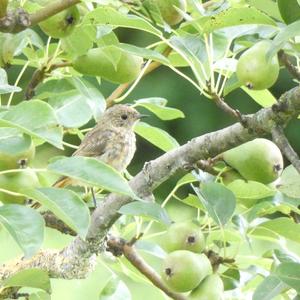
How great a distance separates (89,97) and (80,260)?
0.85ft

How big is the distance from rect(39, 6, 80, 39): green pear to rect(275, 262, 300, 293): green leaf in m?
0.46

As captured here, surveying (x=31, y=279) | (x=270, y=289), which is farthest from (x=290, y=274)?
(x=31, y=279)

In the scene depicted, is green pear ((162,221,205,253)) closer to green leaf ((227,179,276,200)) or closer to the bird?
green leaf ((227,179,276,200))

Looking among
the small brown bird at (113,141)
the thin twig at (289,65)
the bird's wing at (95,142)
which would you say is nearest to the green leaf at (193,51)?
the thin twig at (289,65)

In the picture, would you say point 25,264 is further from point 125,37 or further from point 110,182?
point 125,37

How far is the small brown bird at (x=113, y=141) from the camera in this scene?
8.56 ft

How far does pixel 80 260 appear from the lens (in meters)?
1.72

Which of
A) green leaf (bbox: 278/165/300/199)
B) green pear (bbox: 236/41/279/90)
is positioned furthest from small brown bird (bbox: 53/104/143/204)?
green pear (bbox: 236/41/279/90)

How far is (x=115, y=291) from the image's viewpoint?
70.8 inches

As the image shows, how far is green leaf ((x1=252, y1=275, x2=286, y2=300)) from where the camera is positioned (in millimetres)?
1447

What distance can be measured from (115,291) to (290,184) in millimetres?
393

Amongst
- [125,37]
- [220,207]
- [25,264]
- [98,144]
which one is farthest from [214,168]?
[125,37]

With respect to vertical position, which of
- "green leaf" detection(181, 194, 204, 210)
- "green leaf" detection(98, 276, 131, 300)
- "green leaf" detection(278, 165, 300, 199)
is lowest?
"green leaf" detection(98, 276, 131, 300)

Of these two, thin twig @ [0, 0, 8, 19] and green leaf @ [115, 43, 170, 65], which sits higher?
thin twig @ [0, 0, 8, 19]
